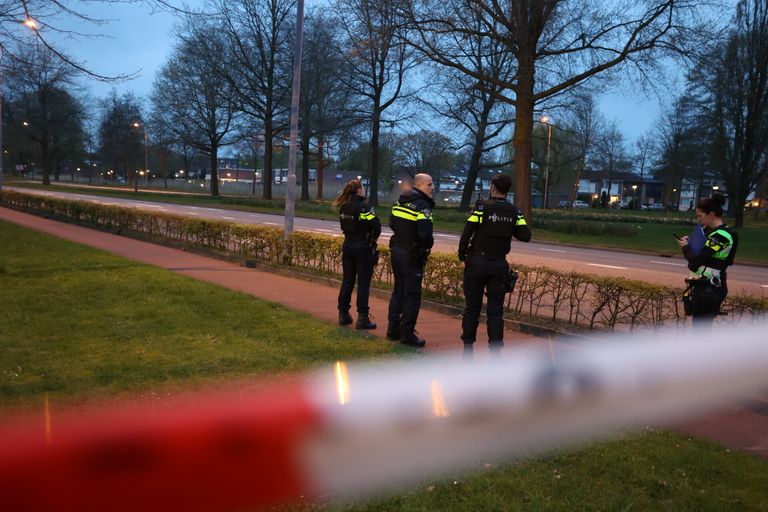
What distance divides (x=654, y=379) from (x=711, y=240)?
4.05 ft

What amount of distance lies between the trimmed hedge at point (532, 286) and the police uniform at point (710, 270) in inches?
57.0

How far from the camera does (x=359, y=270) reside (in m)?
6.75

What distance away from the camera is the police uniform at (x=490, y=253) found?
5188mm

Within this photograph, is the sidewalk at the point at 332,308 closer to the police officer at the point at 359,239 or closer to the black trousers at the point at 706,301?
the police officer at the point at 359,239

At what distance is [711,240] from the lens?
15.9ft

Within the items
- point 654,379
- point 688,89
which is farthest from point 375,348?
point 688,89

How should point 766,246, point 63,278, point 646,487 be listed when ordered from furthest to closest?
point 766,246
point 63,278
point 646,487

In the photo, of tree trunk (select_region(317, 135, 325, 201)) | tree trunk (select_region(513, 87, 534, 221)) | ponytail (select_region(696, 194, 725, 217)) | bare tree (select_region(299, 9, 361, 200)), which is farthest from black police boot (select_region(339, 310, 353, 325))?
tree trunk (select_region(317, 135, 325, 201))

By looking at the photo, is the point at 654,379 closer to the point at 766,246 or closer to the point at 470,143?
the point at 766,246

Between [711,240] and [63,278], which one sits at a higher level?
[711,240]

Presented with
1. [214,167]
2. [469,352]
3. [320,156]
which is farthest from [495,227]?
[320,156]

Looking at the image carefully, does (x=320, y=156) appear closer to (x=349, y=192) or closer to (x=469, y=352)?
(x=349, y=192)

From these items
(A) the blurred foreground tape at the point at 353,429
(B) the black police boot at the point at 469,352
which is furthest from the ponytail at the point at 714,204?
(B) the black police boot at the point at 469,352

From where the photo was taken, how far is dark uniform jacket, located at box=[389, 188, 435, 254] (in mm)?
5820
